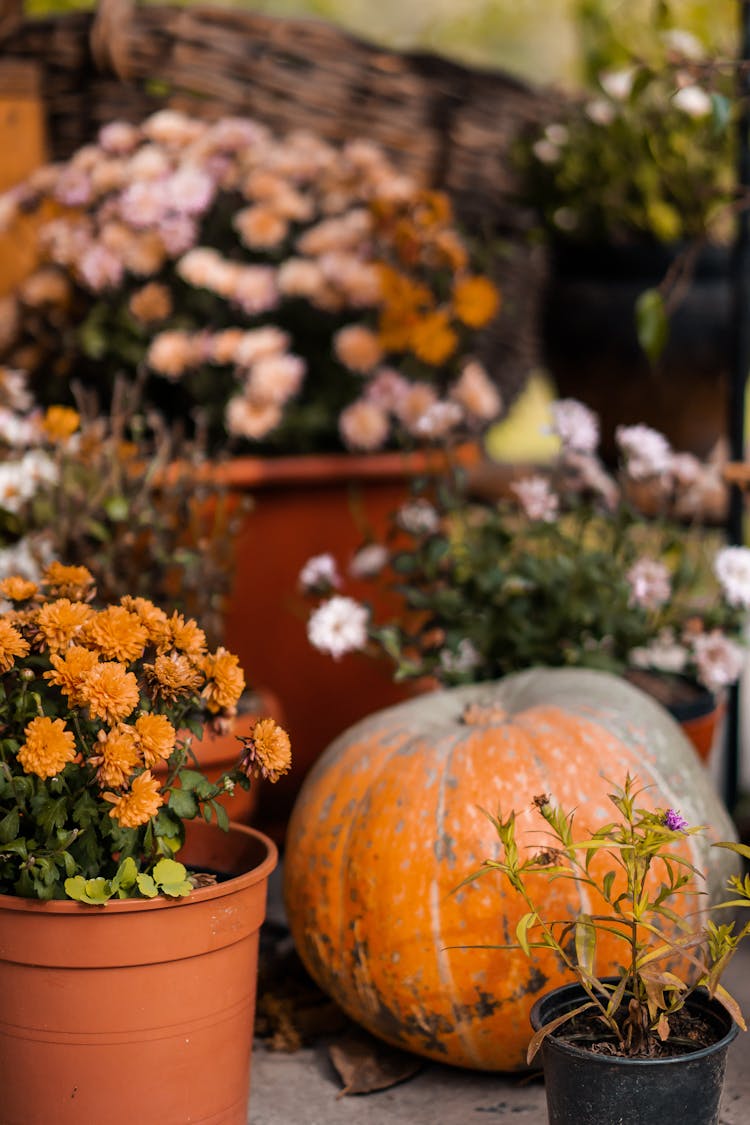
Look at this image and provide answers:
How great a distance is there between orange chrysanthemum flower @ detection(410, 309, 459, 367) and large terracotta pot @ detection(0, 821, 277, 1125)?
4.64 ft

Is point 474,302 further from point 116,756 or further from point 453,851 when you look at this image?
point 116,756

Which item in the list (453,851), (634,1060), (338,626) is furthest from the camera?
(338,626)

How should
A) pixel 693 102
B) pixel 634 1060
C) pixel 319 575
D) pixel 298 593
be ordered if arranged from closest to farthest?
pixel 634 1060 → pixel 319 575 → pixel 298 593 → pixel 693 102

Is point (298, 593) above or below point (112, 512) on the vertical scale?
below

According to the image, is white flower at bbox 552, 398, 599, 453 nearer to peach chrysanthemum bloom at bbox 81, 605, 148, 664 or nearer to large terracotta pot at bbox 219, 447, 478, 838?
large terracotta pot at bbox 219, 447, 478, 838

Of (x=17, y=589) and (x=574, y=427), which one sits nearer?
(x=17, y=589)

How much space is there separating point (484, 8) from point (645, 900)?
5.09m

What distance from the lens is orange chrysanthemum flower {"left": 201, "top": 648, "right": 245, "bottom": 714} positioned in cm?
154

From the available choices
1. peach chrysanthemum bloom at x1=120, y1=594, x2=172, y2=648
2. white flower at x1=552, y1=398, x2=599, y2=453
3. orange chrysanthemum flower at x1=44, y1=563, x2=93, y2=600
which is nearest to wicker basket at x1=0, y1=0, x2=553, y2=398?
white flower at x1=552, y1=398, x2=599, y2=453

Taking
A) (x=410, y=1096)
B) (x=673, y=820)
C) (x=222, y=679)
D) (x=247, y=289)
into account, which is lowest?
(x=410, y=1096)

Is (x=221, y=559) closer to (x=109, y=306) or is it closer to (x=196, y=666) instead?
(x=109, y=306)

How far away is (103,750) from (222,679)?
0.17 m

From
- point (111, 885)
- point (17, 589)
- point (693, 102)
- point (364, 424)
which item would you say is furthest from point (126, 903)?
point (693, 102)

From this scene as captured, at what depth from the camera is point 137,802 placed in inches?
55.4
